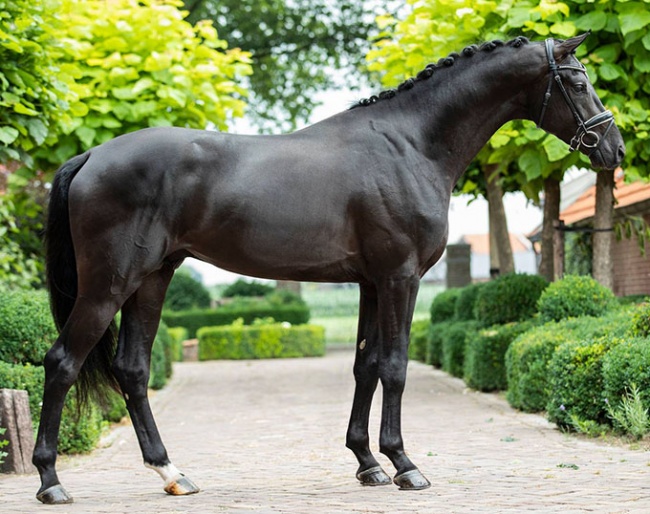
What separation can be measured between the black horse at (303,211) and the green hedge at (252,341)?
54.8 ft

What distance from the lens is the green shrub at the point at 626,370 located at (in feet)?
23.3

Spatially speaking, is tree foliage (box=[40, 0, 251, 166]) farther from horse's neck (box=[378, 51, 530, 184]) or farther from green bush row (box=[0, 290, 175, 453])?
horse's neck (box=[378, 51, 530, 184])

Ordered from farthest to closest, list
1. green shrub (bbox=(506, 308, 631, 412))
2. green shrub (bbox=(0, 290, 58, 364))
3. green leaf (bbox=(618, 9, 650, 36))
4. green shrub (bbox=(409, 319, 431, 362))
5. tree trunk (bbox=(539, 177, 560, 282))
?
green shrub (bbox=(409, 319, 431, 362))
tree trunk (bbox=(539, 177, 560, 282))
green leaf (bbox=(618, 9, 650, 36))
green shrub (bbox=(506, 308, 631, 412))
green shrub (bbox=(0, 290, 58, 364))

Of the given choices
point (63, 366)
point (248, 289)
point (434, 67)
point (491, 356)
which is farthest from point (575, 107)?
point (248, 289)

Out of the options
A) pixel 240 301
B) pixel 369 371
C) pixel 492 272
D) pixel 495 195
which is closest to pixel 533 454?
pixel 369 371

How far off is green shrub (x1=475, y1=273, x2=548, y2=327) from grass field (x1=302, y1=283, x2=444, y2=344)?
60.1ft

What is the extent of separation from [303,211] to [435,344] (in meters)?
11.7

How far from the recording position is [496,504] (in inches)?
191

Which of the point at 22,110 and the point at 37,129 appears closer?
the point at 22,110

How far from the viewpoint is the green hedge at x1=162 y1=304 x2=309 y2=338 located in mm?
24078

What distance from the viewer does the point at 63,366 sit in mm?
5195

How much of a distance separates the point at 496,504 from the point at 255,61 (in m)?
23.0

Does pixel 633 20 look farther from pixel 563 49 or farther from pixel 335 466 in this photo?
pixel 335 466

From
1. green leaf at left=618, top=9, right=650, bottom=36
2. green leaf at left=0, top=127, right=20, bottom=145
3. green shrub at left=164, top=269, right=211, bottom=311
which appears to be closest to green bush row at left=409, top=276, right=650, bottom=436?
green leaf at left=618, top=9, right=650, bottom=36
